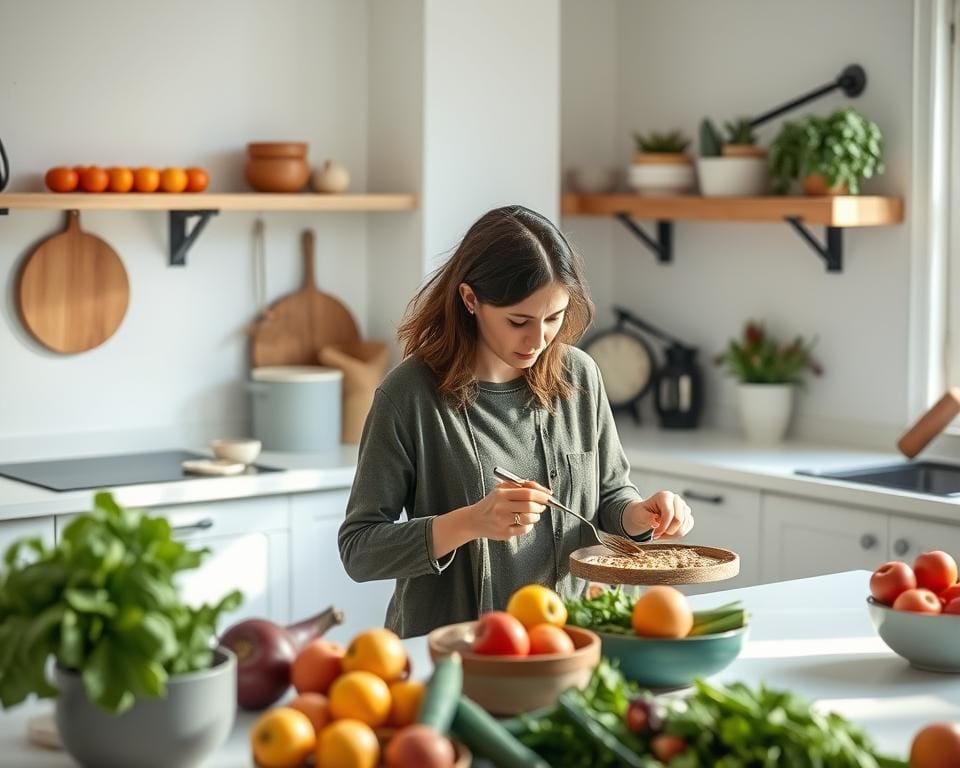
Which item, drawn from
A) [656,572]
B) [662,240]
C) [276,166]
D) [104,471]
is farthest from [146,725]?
[662,240]

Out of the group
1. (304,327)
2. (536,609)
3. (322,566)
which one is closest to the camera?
(536,609)

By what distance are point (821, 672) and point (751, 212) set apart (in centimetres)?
220

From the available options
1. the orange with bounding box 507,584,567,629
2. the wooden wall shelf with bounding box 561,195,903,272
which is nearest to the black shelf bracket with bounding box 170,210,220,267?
the wooden wall shelf with bounding box 561,195,903,272

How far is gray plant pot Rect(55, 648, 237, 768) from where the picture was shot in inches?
56.8

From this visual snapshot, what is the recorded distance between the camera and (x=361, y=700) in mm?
1495

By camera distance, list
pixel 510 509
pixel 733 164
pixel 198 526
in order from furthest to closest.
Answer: pixel 733 164, pixel 198 526, pixel 510 509

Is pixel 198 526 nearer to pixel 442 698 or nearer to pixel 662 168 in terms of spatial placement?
pixel 662 168

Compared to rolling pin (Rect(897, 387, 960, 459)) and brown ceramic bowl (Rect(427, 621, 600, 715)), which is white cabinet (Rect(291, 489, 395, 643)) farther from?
brown ceramic bowl (Rect(427, 621, 600, 715))

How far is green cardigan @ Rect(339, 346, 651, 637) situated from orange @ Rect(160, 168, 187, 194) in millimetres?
1476

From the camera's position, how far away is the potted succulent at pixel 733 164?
405 cm

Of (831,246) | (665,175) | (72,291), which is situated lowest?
(72,291)

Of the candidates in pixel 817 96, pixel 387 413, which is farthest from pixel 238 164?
pixel 387 413

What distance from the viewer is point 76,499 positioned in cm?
319

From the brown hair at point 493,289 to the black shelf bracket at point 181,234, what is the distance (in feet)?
5.01
